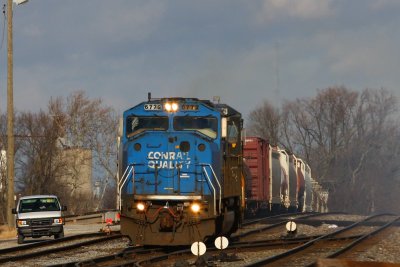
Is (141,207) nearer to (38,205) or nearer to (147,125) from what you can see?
(147,125)

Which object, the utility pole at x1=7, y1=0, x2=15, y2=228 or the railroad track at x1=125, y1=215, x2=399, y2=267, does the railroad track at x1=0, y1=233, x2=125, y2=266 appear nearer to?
the railroad track at x1=125, y1=215, x2=399, y2=267

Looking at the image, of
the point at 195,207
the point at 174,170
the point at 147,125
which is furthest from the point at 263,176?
the point at 195,207

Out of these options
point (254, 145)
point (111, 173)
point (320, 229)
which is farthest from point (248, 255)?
point (111, 173)

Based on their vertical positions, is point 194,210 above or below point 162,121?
below

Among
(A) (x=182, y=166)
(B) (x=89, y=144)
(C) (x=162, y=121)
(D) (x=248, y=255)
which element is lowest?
(D) (x=248, y=255)

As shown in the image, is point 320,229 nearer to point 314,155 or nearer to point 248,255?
point 248,255

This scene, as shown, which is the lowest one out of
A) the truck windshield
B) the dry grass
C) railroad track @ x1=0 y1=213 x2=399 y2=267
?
railroad track @ x1=0 y1=213 x2=399 y2=267

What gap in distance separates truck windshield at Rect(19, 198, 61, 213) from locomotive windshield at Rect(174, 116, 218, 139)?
9669mm

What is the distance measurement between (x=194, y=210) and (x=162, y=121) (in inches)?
99.6

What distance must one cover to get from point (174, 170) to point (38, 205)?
33.8 ft

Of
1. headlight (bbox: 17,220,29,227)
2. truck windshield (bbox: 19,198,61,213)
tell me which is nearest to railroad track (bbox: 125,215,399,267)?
headlight (bbox: 17,220,29,227)

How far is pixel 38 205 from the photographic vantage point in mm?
27578

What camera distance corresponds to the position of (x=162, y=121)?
763 inches

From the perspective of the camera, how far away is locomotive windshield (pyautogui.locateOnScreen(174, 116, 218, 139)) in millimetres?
19109
